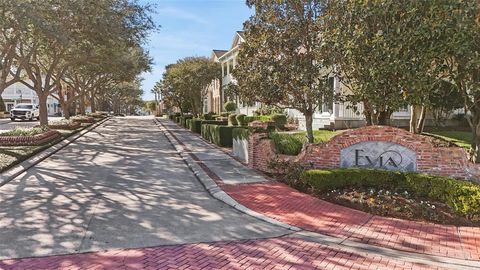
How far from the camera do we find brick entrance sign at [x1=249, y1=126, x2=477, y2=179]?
834 cm

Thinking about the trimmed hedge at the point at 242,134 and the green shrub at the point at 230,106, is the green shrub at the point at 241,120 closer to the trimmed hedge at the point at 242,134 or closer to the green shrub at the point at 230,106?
the green shrub at the point at 230,106

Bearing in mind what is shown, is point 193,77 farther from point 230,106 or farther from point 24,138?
point 24,138

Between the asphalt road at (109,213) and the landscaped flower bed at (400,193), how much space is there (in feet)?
6.76

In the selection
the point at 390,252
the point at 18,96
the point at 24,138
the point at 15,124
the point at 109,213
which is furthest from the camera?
the point at 18,96

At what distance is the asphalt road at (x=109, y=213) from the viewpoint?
602 cm

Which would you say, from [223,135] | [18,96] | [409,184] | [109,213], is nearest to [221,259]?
[109,213]

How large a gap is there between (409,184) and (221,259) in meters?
4.47

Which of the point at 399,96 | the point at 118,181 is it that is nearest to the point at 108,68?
the point at 118,181

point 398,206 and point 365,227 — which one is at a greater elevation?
point 398,206

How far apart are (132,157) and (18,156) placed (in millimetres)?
3618

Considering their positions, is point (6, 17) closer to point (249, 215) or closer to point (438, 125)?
point (249, 215)

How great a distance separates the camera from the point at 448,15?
25.9 feet

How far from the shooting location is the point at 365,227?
22.0 feet

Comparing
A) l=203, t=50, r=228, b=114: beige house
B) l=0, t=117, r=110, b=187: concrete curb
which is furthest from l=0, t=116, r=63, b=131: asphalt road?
l=203, t=50, r=228, b=114: beige house
